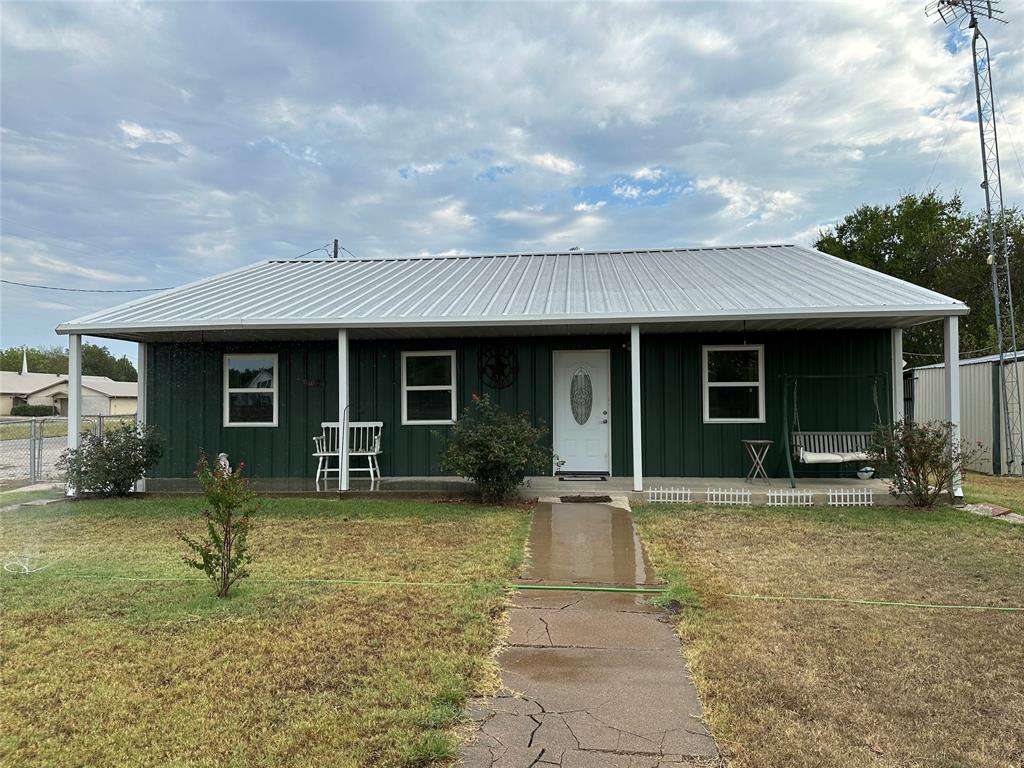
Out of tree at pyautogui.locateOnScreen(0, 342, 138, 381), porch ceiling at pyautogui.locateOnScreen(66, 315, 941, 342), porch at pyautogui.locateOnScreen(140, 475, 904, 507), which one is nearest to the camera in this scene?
porch at pyautogui.locateOnScreen(140, 475, 904, 507)

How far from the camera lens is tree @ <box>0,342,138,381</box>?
63.8m

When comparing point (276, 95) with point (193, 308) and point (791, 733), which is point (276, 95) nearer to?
point (193, 308)

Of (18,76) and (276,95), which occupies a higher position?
(276,95)

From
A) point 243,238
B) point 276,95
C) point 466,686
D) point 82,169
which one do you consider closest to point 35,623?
point 466,686

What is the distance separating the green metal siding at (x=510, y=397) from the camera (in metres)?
9.52

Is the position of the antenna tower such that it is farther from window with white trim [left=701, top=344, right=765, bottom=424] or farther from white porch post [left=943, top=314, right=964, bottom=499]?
window with white trim [left=701, top=344, right=765, bottom=424]

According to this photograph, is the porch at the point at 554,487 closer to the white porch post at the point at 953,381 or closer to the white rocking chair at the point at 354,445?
the white rocking chair at the point at 354,445

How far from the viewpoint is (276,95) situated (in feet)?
42.8

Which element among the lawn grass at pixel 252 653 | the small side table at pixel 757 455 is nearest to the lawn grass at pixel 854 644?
the lawn grass at pixel 252 653

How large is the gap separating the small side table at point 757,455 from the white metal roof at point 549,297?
1.75 m

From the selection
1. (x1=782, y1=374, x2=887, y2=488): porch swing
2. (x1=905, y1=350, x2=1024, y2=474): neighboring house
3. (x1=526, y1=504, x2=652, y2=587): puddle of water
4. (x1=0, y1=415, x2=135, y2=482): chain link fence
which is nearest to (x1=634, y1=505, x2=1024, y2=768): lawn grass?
(x1=526, y1=504, x2=652, y2=587): puddle of water

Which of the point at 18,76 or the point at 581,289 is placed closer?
the point at 18,76

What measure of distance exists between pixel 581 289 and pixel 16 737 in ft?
27.7

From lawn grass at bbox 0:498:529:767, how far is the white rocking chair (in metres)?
3.54
